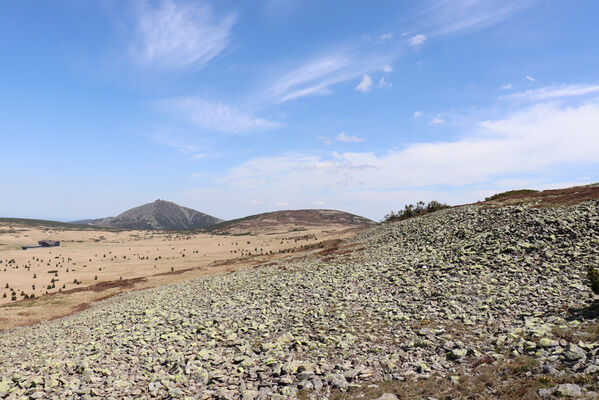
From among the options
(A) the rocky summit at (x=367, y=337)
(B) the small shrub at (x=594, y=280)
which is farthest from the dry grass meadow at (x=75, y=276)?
(B) the small shrub at (x=594, y=280)

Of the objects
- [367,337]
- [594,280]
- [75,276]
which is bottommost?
[75,276]

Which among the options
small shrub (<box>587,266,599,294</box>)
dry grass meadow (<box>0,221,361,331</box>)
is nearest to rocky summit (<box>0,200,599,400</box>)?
small shrub (<box>587,266,599,294</box>)

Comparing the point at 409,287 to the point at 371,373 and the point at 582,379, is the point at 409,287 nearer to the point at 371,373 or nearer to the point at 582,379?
the point at 371,373

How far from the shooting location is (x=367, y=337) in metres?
13.4

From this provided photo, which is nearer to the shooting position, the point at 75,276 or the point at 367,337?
the point at 367,337

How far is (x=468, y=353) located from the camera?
1073 cm

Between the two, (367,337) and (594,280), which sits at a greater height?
(594,280)

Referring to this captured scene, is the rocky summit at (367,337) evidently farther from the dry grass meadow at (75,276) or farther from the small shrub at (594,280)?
the dry grass meadow at (75,276)

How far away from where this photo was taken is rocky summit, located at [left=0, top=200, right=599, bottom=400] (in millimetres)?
9664

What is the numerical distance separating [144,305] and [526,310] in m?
26.0

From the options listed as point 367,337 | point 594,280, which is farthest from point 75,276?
point 594,280

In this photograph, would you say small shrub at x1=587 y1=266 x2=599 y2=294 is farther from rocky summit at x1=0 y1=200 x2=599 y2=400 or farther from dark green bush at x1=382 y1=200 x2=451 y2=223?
dark green bush at x1=382 y1=200 x2=451 y2=223

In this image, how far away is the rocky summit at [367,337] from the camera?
9664 millimetres

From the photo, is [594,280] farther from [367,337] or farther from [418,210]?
[418,210]
